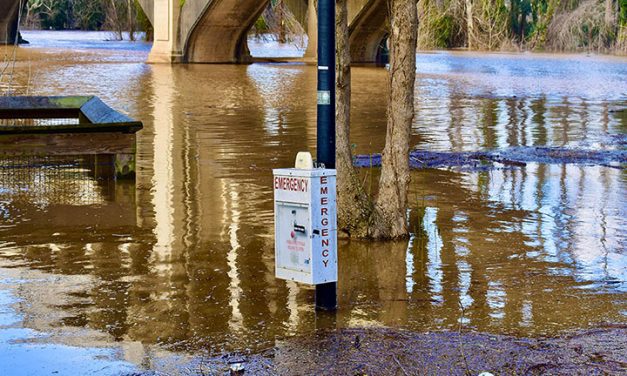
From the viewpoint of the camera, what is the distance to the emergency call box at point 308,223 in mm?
7207

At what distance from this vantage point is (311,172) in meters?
7.15

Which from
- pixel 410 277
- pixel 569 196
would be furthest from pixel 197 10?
pixel 410 277

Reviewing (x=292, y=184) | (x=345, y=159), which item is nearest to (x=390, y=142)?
(x=345, y=159)

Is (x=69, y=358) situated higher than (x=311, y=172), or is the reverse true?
(x=311, y=172)

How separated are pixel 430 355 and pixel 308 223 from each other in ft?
4.06

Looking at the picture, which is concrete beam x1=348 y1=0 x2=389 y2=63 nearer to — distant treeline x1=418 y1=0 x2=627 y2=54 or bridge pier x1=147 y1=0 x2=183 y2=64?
bridge pier x1=147 y1=0 x2=183 y2=64

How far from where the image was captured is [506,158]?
51.4 ft

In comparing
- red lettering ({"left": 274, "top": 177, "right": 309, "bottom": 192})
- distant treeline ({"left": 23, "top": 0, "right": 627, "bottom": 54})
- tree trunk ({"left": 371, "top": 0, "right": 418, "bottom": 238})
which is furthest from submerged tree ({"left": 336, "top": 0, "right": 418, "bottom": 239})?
distant treeline ({"left": 23, "top": 0, "right": 627, "bottom": 54})

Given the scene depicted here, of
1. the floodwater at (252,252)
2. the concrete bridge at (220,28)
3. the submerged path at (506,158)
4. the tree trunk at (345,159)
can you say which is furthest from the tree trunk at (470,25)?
the tree trunk at (345,159)

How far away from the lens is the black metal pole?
7.50 m

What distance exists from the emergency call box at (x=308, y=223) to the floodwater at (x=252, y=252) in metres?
0.35

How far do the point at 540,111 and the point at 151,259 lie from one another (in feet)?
52.7

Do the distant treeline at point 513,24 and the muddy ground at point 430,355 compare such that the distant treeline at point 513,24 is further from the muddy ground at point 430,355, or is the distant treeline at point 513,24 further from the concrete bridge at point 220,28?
the muddy ground at point 430,355

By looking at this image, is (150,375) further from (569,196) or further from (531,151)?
(531,151)
